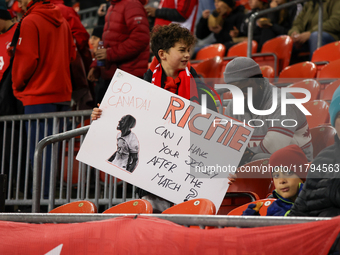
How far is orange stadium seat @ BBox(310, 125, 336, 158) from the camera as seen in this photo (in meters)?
3.73

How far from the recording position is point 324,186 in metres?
2.24

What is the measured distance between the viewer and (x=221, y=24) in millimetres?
8477

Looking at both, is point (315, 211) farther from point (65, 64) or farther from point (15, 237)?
point (65, 64)

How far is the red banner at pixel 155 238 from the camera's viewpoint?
1.91 metres

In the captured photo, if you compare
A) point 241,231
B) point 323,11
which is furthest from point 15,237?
point 323,11

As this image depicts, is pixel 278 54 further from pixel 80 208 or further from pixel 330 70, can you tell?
pixel 80 208

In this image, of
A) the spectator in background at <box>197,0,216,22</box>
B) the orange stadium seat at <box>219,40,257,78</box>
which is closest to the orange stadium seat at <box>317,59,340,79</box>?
the orange stadium seat at <box>219,40,257,78</box>

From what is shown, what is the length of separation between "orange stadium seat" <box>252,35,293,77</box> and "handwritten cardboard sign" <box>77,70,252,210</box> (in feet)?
12.8

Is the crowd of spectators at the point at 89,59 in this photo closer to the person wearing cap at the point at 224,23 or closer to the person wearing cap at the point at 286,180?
the person wearing cap at the point at 286,180

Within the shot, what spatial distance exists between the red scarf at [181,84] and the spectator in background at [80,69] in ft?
7.02

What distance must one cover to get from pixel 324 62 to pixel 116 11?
2.70 meters

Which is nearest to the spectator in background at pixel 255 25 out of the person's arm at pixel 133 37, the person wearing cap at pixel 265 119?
the person's arm at pixel 133 37

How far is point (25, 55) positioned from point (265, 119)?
2.57m

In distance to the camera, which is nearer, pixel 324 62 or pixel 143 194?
pixel 143 194
